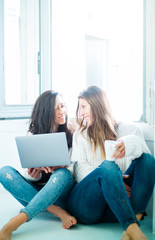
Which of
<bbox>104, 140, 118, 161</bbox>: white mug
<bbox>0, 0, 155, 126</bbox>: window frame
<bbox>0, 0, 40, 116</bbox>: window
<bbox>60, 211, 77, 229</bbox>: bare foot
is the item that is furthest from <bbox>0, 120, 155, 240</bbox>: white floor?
<bbox>0, 0, 40, 116</bbox>: window

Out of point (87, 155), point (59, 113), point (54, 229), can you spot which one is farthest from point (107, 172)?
point (59, 113)

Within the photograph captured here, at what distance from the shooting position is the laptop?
1.56m

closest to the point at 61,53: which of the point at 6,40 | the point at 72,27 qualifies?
the point at 72,27

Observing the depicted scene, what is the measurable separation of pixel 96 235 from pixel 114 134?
57 cm

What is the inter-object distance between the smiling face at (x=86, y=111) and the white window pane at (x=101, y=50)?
0.44 m

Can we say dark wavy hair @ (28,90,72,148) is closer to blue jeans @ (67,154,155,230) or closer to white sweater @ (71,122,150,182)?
white sweater @ (71,122,150,182)

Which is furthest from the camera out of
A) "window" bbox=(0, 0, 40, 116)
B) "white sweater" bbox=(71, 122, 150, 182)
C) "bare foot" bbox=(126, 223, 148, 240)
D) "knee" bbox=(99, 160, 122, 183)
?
"window" bbox=(0, 0, 40, 116)

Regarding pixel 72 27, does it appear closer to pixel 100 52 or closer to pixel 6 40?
pixel 6 40

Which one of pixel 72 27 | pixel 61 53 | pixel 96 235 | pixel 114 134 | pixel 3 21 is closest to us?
pixel 96 235

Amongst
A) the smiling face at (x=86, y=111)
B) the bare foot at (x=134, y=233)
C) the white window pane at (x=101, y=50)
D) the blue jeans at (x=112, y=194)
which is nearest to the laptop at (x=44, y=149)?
the blue jeans at (x=112, y=194)

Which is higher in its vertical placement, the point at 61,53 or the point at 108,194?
the point at 61,53

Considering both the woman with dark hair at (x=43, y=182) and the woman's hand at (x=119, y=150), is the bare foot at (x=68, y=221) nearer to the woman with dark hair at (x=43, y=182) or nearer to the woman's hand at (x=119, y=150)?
the woman with dark hair at (x=43, y=182)

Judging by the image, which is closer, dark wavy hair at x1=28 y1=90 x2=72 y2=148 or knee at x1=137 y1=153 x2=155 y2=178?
knee at x1=137 y1=153 x2=155 y2=178

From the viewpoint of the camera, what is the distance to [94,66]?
15.0 ft
